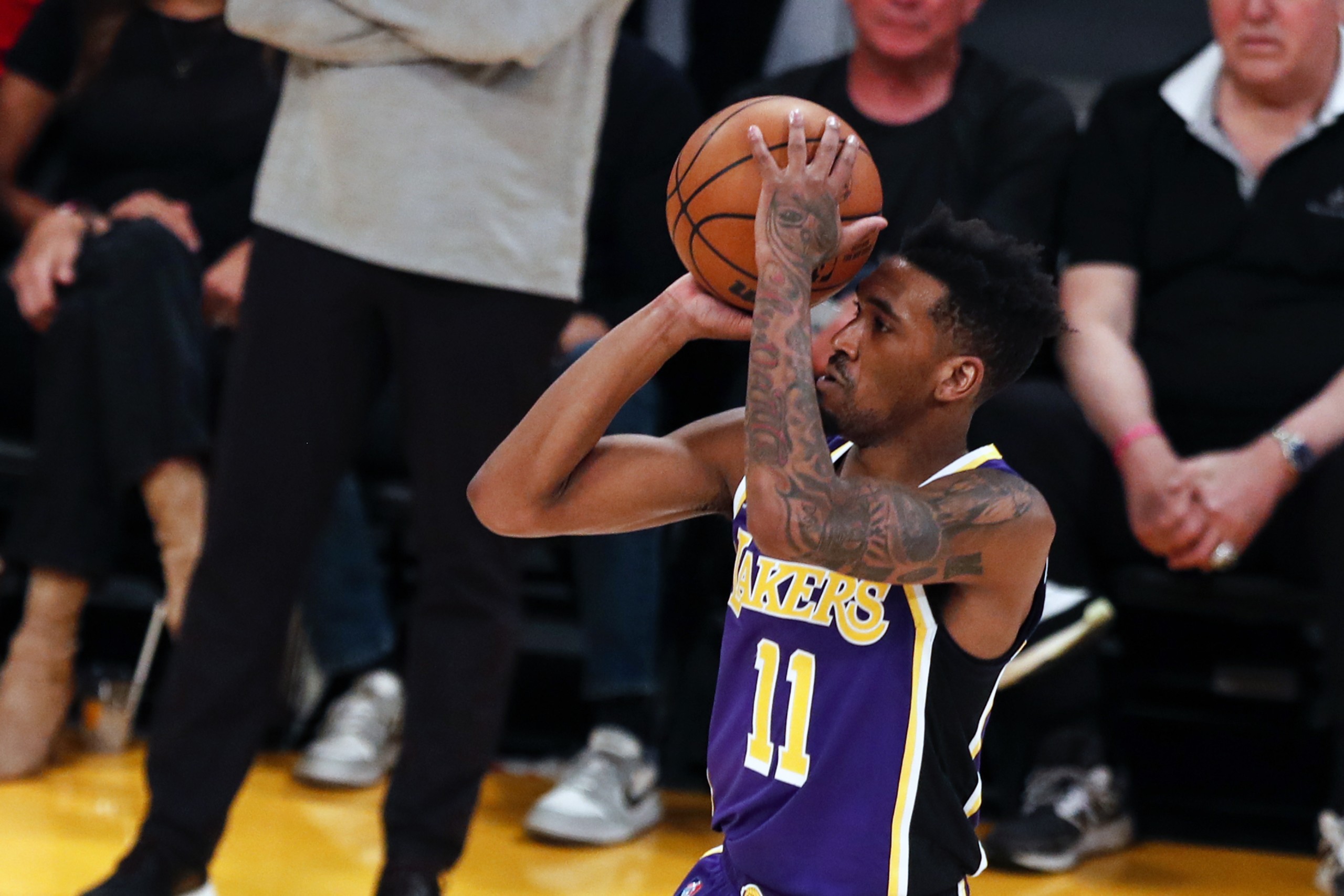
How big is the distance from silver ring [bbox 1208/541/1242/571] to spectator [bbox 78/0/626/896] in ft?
4.47

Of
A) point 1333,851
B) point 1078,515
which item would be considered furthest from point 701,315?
point 1333,851

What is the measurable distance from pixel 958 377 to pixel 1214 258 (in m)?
1.74

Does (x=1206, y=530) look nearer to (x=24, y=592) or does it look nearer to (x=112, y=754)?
(x=112, y=754)

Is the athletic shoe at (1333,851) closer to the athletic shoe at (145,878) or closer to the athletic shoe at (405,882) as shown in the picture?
the athletic shoe at (405,882)

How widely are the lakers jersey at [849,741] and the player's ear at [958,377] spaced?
0.09 m

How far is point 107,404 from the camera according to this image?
3375mm

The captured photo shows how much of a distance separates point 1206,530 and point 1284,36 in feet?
3.43

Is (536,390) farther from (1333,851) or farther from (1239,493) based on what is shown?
(1333,851)

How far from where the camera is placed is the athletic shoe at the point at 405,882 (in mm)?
2533

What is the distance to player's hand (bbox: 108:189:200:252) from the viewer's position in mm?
3609

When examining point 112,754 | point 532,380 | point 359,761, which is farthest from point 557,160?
point 112,754

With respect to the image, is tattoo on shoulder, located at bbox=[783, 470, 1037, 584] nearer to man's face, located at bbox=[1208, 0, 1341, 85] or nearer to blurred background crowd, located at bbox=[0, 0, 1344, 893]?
blurred background crowd, located at bbox=[0, 0, 1344, 893]

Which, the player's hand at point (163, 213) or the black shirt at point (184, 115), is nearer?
the player's hand at point (163, 213)

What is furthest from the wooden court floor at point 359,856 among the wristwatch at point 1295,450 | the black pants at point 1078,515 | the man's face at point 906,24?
the man's face at point 906,24
